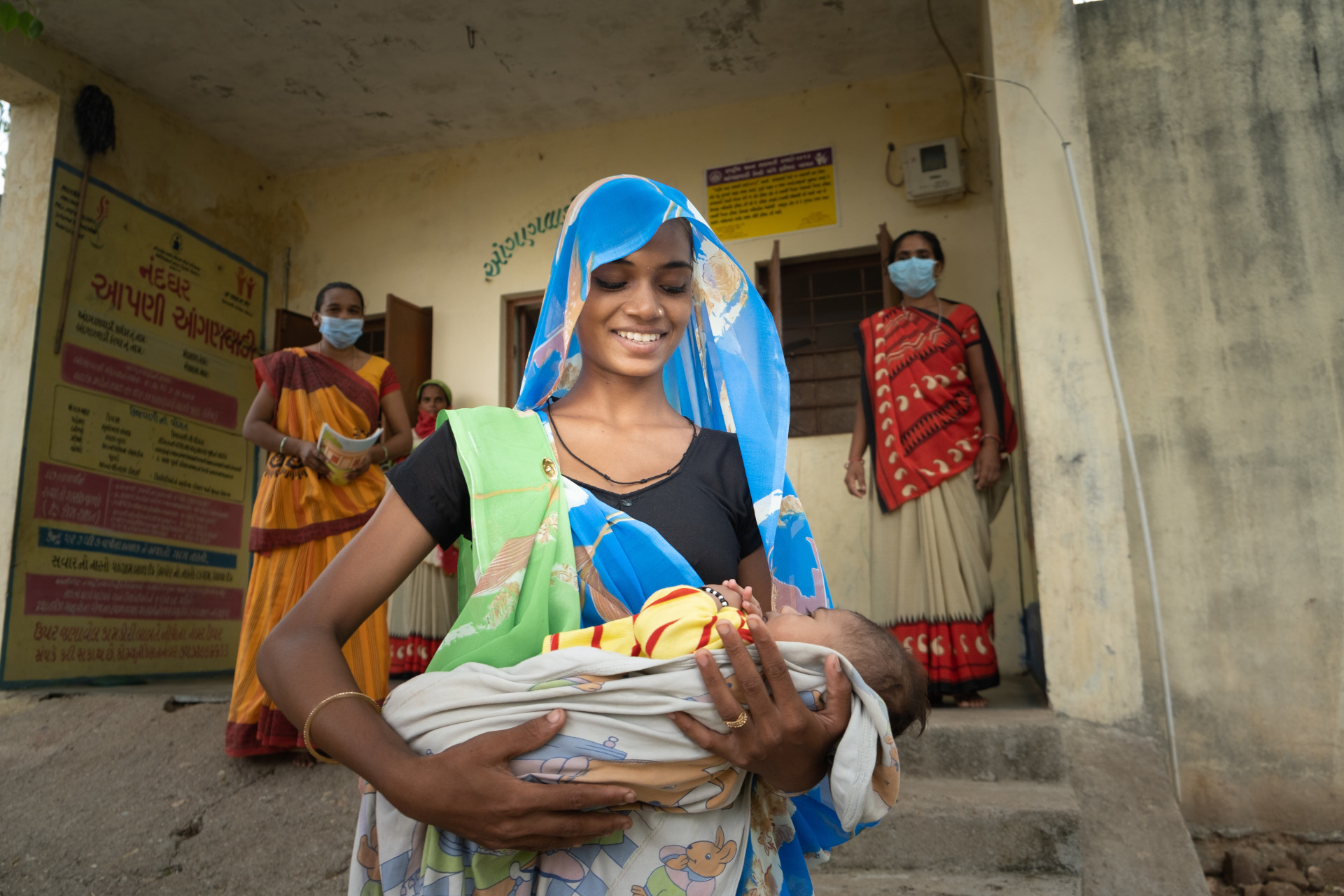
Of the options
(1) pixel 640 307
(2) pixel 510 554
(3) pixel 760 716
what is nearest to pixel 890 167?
(1) pixel 640 307

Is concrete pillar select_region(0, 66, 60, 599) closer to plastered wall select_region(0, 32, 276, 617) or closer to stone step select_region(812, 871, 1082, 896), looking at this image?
plastered wall select_region(0, 32, 276, 617)

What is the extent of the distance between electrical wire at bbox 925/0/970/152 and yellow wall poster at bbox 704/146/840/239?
84 cm

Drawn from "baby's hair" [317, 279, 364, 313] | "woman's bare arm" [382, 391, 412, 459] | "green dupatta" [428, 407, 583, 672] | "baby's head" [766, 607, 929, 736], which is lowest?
Result: "baby's head" [766, 607, 929, 736]

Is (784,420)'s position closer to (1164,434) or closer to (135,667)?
(1164,434)

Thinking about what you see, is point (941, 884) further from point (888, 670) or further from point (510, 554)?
point (510, 554)

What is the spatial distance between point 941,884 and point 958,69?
4.79 m

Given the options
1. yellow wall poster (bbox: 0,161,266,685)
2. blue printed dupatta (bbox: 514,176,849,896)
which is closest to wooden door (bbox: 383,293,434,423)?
yellow wall poster (bbox: 0,161,266,685)

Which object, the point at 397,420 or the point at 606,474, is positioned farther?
the point at 397,420

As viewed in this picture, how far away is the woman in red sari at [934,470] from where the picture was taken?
3932 millimetres

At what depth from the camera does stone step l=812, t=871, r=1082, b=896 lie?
98.3 inches

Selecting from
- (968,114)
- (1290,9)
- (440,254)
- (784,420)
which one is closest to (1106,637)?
(784,420)

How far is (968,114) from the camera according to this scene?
5.73 meters

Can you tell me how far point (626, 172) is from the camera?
6.55 metres

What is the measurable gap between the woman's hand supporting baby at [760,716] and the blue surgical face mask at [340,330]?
12.7 feet
